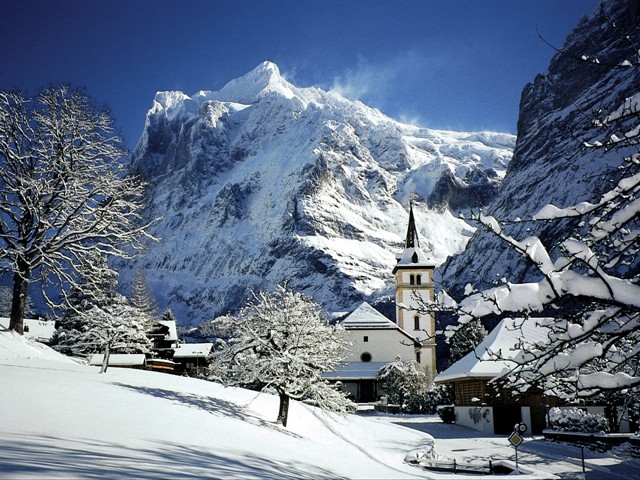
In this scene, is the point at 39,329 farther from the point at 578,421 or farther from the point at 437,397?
the point at 578,421

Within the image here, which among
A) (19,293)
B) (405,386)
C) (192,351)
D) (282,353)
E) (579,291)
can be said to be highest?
(19,293)

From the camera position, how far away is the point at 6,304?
92688 millimetres

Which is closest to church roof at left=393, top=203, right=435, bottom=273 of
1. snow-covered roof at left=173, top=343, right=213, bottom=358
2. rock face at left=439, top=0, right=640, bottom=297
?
rock face at left=439, top=0, right=640, bottom=297

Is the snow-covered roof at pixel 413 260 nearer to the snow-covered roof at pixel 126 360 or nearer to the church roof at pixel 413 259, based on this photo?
the church roof at pixel 413 259

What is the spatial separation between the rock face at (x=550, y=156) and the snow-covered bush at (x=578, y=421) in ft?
189

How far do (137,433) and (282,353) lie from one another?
935 centimetres

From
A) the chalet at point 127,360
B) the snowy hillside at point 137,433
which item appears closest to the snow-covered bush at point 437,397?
the snowy hillside at point 137,433

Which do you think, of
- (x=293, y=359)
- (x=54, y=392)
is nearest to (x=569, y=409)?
(x=293, y=359)

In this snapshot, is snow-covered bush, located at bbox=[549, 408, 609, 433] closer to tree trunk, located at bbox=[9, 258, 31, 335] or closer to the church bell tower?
tree trunk, located at bbox=[9, 258, 31, 335]

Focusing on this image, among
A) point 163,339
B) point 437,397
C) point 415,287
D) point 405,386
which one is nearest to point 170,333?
point 163,339

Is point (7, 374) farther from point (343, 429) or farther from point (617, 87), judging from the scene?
point (617, 87)

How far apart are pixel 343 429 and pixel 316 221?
17680cm

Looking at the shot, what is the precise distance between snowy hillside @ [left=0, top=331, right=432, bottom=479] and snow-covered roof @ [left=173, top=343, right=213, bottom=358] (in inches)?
2008

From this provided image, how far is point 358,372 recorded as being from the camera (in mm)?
52406
